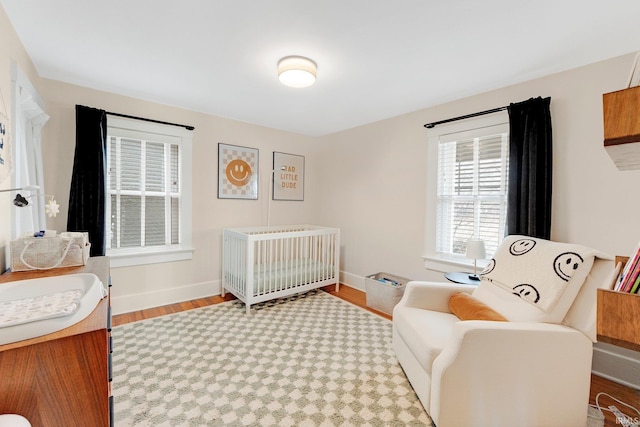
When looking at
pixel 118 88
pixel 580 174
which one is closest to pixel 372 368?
pixel 580 174

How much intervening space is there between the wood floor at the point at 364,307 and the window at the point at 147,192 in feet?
1.69

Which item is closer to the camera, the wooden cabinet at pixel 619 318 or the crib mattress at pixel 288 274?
the wooden cabinet at pixel 619 318

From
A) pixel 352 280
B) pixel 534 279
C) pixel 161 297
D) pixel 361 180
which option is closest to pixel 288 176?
pixel 361 180

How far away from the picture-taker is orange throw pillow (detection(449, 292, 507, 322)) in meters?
1.55

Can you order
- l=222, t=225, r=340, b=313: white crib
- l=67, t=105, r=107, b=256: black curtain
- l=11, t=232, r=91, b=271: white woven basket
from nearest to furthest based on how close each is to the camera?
l=11, t=232, r=91, b=271: white woven basket → l=67, t=105, r=107, b=256: black curtain → l=222, t=225, r=340, b=313: white crib

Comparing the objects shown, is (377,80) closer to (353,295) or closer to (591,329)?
(591,329)

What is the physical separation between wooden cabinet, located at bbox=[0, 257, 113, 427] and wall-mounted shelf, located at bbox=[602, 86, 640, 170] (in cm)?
154

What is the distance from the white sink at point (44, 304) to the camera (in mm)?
816

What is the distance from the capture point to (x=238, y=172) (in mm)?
3512

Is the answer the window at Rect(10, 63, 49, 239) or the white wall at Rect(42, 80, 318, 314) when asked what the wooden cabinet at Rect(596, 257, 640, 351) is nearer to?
the window at Rect(10, 63, 49, 239)

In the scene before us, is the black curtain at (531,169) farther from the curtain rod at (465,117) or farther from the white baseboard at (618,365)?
the white baseboard at (618,365)

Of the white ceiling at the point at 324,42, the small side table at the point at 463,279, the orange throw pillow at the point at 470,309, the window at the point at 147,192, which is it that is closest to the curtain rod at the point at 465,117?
the white ceiling at the point at 324,42

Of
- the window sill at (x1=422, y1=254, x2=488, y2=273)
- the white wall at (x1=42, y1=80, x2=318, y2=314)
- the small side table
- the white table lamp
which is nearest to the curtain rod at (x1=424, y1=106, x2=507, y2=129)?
the white table lamp

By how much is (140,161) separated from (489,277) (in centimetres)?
332
